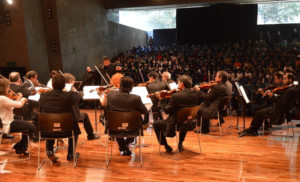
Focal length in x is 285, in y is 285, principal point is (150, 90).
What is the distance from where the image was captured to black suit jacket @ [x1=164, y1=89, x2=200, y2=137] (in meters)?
3.95

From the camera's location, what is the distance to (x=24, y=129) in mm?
3980

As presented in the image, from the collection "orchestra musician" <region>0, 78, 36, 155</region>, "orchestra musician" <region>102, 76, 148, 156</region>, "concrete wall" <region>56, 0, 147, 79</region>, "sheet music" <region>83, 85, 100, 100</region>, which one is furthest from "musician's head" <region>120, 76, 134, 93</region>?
"concrete wall" <region>56, 0, 147, 79</region>

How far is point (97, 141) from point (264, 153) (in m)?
2.68

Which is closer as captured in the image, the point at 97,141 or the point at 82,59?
the point at 97,141

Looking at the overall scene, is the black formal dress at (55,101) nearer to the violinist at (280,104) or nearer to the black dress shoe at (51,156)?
the black dress shoe at (51,156)

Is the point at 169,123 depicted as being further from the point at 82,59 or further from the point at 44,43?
the point at 82,59

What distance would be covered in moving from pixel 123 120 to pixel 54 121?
85 cm

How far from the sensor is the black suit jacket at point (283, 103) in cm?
454

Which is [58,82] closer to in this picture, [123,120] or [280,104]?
[123,120]

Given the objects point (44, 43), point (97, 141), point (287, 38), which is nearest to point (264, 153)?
point (97, 141)

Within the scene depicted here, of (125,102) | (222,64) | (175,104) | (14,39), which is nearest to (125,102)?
(125,102)

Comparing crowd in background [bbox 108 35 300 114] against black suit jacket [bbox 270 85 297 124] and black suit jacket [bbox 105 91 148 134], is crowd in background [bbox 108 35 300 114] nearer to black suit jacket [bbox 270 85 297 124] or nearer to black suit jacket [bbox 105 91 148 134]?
black suit jacket [bbox 270 85 297 124]

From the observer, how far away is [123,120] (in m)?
3.64

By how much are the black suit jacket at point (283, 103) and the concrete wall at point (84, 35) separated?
24.3ft
